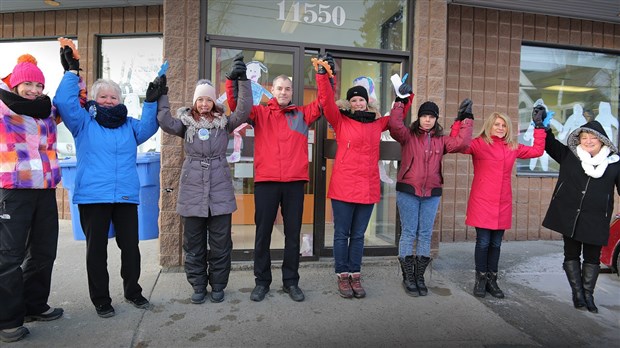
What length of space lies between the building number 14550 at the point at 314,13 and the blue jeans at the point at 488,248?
110 inches

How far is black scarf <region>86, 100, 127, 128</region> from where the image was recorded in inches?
131

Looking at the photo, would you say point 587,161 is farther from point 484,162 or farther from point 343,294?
point 343,294

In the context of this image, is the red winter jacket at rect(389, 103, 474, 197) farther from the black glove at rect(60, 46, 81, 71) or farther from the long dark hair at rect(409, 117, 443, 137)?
the black glove at rect(60, 46, 81, 71)

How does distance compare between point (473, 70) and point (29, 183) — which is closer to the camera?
point (29, 183)

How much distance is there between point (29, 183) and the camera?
3.00 metres

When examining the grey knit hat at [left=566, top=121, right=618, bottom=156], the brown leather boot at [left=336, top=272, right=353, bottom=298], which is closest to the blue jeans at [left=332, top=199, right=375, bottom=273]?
the brown leather boot at [left=336, top=272, right=353, bottom=298]

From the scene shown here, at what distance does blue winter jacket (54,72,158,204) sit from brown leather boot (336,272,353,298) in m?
1.99

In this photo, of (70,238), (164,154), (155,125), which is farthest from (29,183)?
(70,238)

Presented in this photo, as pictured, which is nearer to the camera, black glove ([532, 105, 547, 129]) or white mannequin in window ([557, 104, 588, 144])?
black glove ([532, 105, 547, 129])

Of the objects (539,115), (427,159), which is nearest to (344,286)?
(427,159)

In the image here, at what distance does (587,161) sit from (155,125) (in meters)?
3.88

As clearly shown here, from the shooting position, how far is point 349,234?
13.1 feet

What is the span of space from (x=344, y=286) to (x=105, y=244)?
83.1 inches

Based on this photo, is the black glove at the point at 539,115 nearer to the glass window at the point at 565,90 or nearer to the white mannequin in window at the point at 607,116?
Answer: the glass window at the point at 565,90
